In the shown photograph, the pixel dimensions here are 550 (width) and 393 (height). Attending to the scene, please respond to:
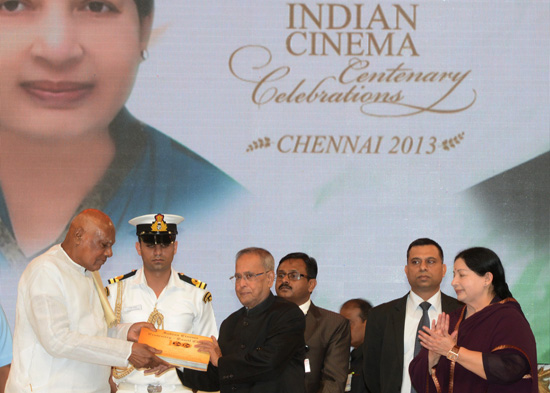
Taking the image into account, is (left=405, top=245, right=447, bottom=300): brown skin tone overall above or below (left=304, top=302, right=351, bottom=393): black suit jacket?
above

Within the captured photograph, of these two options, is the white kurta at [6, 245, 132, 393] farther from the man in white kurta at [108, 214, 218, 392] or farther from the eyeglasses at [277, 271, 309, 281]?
the eyeglasses at [277, 271, 309, 281]

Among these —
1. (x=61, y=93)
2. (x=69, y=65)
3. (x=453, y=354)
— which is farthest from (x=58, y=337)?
(x=69, y=65)

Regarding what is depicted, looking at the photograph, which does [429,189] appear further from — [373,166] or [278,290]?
[278,290]

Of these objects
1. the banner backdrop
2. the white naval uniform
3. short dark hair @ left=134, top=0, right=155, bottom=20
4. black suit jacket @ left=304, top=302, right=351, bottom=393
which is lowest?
black suit jacket @ left=304, top=302, right=351, bottom=393

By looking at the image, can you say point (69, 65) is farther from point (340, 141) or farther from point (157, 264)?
point (157, 264)

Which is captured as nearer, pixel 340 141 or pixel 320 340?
pixel 320 340

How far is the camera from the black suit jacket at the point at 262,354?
3873mm

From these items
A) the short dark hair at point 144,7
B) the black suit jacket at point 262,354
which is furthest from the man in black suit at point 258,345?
the short dark hair at point 144,7

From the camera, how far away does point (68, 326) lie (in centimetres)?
376

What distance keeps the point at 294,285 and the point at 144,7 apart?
2.77 m

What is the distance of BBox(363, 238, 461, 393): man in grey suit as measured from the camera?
15.6 ft

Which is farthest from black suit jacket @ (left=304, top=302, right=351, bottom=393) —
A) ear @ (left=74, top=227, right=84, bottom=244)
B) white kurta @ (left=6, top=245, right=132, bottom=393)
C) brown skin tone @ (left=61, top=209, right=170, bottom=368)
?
ear @ (left=74, top=227, right=84, bottom=244)

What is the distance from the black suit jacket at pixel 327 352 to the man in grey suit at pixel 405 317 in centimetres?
22

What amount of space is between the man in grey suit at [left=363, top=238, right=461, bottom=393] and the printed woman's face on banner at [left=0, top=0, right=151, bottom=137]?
294 centimetres
